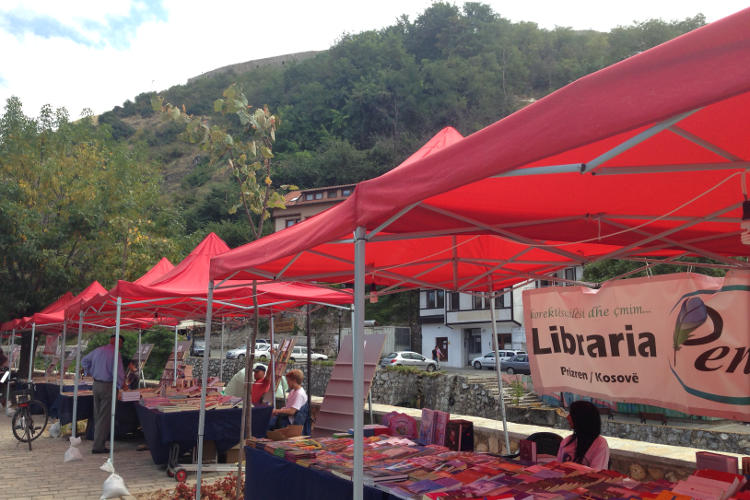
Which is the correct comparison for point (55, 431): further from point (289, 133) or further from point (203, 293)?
point (289, 133)

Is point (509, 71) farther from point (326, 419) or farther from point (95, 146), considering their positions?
point (326, 419)

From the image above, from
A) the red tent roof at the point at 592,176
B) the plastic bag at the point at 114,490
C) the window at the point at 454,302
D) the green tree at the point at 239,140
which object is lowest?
the plastic bag at the point at 114,490

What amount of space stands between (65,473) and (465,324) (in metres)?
33.2

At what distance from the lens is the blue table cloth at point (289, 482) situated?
384 centimetres

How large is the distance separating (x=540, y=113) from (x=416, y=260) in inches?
145

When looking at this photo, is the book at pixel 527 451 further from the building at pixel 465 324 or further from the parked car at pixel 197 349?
the parked car at pixel 197 349

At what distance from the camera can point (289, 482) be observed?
4629 mm

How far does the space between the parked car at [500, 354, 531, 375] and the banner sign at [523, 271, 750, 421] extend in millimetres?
30394

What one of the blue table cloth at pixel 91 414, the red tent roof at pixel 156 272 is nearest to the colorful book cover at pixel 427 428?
the red tent roof at pixel 156 272

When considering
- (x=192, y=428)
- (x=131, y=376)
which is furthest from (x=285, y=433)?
(x=131, y=376)

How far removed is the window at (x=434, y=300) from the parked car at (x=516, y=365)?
8.53 meters

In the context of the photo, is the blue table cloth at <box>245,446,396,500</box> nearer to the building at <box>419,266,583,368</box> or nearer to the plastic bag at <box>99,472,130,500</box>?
the plastic bag at <box>99,472,130,500</box>

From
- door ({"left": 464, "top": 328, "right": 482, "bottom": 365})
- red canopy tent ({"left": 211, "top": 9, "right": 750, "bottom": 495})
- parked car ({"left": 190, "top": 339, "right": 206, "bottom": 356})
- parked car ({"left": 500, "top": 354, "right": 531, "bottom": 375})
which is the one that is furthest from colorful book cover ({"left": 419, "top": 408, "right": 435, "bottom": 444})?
parked car ({"left": 190, "top": 339, "right": 206, "bottom": 356})

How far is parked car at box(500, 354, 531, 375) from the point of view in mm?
33438
